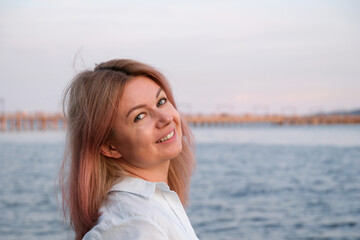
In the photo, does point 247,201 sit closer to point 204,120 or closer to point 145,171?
point 145,171

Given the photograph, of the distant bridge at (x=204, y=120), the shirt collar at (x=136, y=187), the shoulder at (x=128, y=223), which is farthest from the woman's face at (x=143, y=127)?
the distant bridge at (x=204, y=120)

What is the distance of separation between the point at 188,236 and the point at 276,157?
89.4ft

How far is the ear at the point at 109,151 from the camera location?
63.8 inches

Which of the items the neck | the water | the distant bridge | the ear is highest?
the ear

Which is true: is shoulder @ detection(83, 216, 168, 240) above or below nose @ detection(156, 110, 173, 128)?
below

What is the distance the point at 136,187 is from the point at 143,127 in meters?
0.20

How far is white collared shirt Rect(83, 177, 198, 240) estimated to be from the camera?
1345mm

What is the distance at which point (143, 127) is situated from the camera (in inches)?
62.4

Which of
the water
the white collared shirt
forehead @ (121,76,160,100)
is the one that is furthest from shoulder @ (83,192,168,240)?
the water

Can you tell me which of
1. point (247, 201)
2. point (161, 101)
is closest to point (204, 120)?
point (247, 201)

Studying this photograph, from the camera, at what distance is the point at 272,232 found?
9.84 meters

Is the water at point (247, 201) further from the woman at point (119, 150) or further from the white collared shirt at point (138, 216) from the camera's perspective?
the white collared shirt at point (138, 216)

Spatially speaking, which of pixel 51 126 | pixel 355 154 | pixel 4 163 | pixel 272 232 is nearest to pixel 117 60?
pixel 272 232

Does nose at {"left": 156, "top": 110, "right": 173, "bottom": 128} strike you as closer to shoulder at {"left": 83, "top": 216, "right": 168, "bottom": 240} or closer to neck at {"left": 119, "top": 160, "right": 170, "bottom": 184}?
neck at {"left": 119, "top": 160, "right": 170, "bottom": 184}
